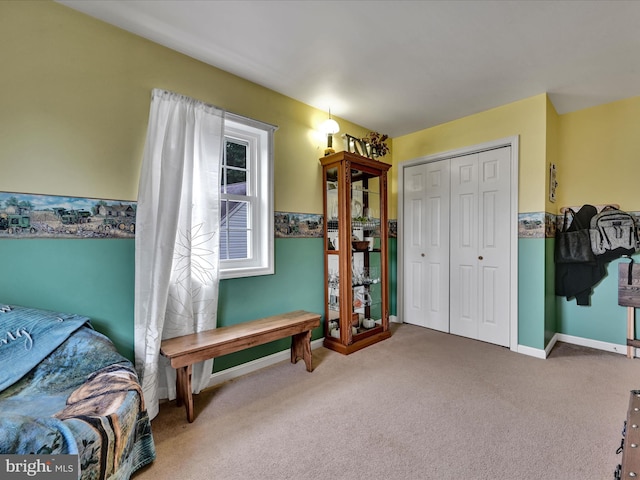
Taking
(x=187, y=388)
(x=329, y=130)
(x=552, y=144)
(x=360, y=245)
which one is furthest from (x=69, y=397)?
(x=552, y=144)

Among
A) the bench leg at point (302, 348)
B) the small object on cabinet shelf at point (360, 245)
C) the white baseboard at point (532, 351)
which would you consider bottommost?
the white baseboard at point (532, 351)

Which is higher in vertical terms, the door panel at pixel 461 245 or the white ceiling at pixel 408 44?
the white ceiling at pixel 408 44

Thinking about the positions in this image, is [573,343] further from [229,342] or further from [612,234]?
[229,342]

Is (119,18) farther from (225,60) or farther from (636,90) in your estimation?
(636,90)

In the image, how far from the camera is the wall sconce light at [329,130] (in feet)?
9.94

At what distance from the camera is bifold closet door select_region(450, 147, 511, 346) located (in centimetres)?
309

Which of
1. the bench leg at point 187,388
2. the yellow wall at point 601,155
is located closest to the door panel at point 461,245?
the yellow wall at point 601,155

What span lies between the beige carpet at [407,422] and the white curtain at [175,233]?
0.49 metres

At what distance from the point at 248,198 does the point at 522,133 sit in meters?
2.74

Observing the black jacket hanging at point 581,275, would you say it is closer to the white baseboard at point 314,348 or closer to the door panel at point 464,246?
the white baseboard at point 314,348

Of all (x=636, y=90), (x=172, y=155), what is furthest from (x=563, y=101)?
(x=172, y=155)

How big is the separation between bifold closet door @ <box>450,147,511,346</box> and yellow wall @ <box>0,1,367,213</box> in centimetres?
281

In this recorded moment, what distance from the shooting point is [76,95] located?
69.2 inches

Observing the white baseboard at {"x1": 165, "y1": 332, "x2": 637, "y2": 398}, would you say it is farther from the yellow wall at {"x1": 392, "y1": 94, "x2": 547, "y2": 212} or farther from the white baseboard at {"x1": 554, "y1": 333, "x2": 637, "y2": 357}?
the yellow wall at {"x1": 392, "y1": 94, "x2": 547, "y2": 212}
